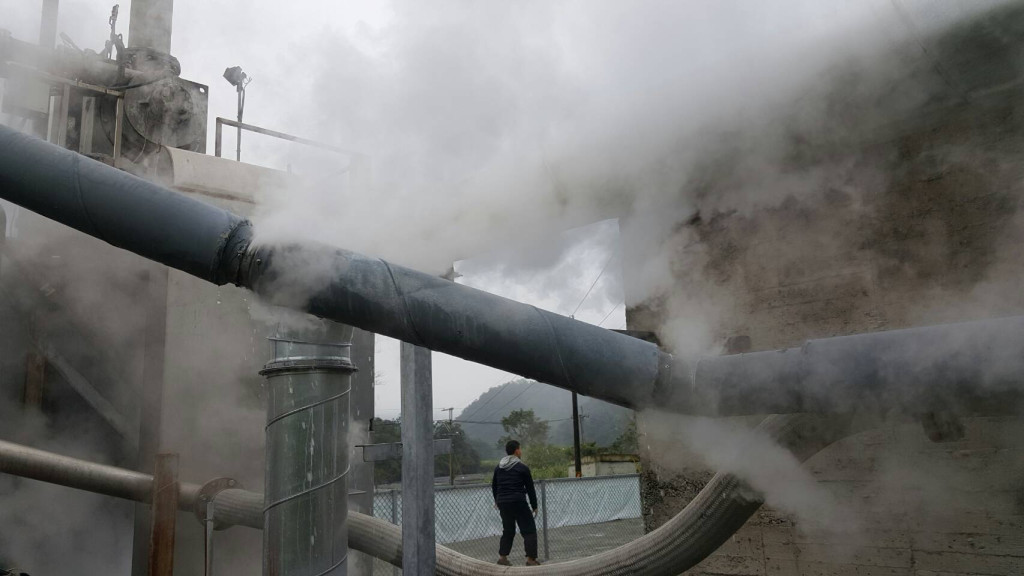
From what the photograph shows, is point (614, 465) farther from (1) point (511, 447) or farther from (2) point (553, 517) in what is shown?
(1) point (511, 447)

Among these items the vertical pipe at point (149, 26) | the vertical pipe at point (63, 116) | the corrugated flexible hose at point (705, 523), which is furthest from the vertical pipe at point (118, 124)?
the corrugated flexible hose at point (705, 523)

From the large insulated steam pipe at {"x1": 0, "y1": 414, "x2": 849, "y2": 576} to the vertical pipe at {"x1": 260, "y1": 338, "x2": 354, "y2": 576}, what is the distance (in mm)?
1109

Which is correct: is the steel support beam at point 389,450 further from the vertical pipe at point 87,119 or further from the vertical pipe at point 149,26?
the vertical pipe at point 149,26

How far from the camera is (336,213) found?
3.74 meters

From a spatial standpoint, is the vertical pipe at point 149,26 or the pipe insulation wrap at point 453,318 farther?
the vertical pipe at point 149,26

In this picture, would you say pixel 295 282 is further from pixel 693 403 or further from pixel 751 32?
pixel 751 32

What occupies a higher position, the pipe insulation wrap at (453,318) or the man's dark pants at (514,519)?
the pipe insulation wrap at (453,318)

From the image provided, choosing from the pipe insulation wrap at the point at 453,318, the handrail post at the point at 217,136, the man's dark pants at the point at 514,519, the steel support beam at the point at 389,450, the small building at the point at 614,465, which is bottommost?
the small building at the point at 614,465

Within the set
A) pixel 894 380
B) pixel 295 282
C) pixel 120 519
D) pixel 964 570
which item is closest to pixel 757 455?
pixel 894 380

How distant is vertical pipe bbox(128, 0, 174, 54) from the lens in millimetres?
8375

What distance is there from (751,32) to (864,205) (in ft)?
3.79

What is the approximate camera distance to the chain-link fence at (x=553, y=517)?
34.3ft

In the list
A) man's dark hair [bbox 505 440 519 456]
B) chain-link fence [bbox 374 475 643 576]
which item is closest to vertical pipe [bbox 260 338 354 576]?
man's dark hair [bbox 505 440 519 456]

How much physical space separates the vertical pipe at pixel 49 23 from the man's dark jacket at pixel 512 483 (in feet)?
21.9
